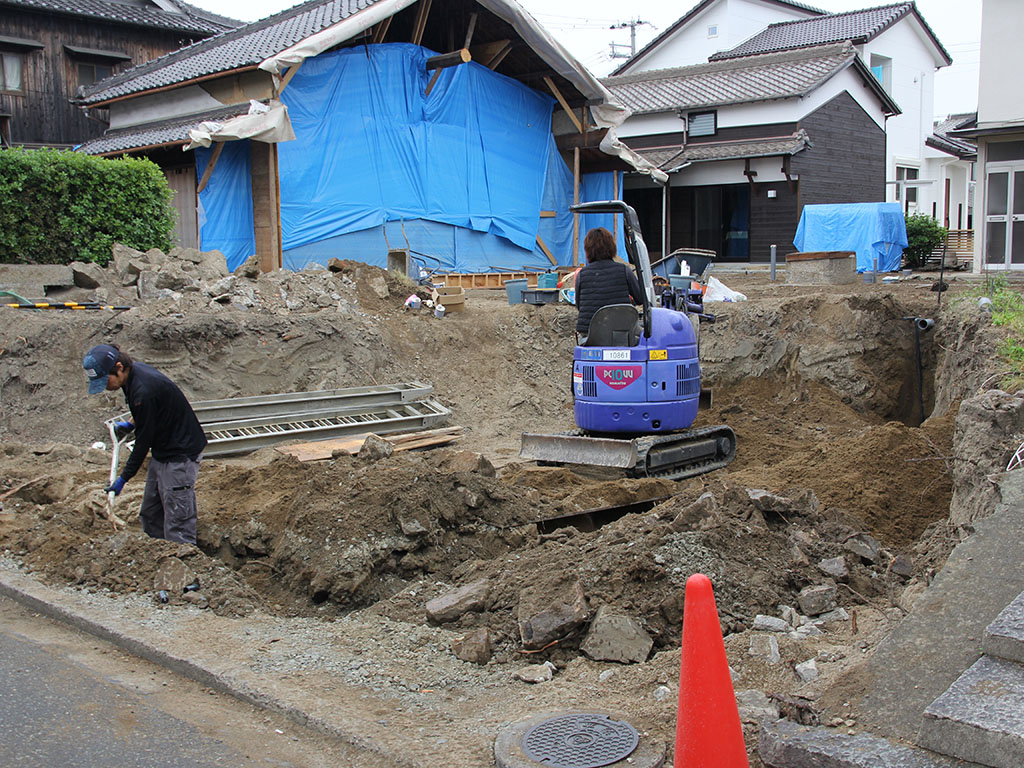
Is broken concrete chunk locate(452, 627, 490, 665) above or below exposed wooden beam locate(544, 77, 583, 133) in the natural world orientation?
below

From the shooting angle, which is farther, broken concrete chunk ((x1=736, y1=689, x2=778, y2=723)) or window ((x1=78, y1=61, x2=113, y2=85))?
window ((x1=78, y1=61, x2=113, y2=85))

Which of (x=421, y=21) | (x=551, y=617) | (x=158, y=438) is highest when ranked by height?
(x=421, y=21)

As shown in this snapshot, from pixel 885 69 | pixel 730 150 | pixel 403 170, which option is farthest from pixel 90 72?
pixel 885 69

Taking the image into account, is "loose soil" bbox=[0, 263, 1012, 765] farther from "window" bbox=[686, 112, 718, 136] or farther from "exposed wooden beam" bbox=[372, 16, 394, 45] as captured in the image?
"window" bbox=[686, 112, 718, 136]

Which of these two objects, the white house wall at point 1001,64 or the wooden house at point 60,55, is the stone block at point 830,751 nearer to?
the white house wall at point 1001,64

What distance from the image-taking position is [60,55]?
2588 cm

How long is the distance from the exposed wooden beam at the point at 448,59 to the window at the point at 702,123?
39.5 ft

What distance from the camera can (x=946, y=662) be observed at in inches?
139

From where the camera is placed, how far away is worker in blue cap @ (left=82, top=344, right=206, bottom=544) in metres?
6.07

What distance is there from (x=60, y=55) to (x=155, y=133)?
11744 mm

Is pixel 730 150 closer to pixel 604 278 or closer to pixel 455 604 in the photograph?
pixel 604 278

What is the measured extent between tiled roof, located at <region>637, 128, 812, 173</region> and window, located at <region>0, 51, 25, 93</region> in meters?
18.0

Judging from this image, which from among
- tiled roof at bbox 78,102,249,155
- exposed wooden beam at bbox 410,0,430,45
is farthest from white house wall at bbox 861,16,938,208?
tiled roof at bbox 78,102,249,155

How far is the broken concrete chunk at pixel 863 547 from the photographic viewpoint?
18.5 feet
